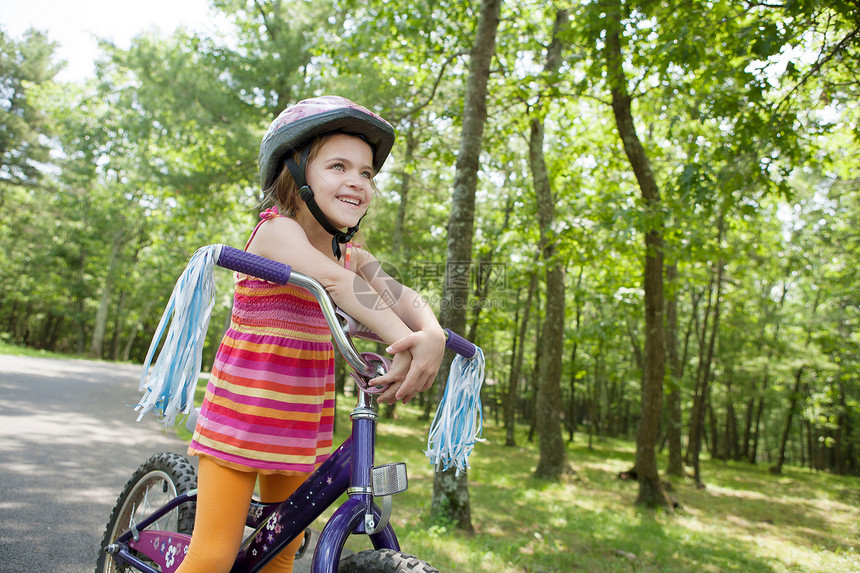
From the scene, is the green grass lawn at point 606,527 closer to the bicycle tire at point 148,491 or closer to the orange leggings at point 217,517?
the orange leggings at point 217,517

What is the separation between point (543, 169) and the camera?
10641 millimetres

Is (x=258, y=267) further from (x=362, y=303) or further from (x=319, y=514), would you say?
(x=319, y=514)

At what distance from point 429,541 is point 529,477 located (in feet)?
23.8

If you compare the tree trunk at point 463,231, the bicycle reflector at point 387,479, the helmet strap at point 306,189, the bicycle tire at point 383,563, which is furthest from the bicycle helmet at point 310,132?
the tree trunk at point 463,231

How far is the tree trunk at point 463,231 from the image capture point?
5.39 meters

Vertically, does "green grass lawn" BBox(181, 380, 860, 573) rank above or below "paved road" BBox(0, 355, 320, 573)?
below

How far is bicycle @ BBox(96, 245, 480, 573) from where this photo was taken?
1235mm

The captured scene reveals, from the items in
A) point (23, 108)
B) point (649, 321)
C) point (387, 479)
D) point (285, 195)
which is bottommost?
point (387, 479)

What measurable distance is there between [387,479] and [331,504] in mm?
296

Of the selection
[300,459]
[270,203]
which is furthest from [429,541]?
[270,203]

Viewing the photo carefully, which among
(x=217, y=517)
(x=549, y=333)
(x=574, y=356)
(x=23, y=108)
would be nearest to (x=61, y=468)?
(x=217, y=517)

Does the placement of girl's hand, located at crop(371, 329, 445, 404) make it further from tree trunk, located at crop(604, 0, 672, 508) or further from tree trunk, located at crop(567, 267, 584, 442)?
tree trunk, located at crop(567, 267, 584, 442)

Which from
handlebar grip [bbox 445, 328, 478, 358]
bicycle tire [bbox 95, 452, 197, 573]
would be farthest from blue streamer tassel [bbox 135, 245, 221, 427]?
bicycle tire [bbox 95, 452, 197, 573]

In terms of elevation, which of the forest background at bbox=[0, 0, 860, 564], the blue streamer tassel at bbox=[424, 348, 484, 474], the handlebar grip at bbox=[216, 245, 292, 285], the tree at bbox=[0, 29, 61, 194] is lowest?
the blue streamer tassel at bbox=[424, 348, 484, 474]
